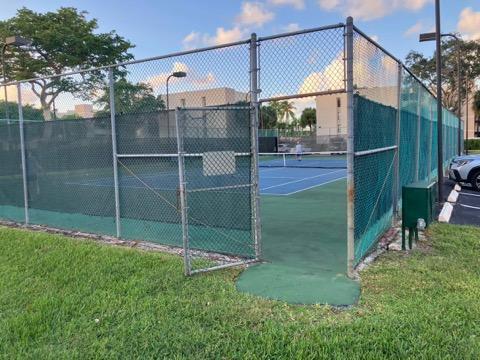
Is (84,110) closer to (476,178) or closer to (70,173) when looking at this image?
(70,173)

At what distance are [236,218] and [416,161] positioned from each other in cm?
582

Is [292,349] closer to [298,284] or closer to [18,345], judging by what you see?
[298,284]

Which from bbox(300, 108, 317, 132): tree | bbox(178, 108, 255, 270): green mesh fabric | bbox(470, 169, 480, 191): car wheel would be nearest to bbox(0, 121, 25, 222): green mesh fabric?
bbox(178, 108, 255, 270): green mesh fabric

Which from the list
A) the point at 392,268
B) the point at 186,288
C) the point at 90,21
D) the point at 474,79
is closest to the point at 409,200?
the point at 392,268

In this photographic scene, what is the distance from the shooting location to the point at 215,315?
4.07 metres

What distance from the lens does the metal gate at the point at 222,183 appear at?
561 centimetres

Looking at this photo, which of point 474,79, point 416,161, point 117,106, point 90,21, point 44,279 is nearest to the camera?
point 44,279

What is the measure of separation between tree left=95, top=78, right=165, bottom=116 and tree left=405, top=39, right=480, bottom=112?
146 feet

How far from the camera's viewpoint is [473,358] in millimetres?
3215

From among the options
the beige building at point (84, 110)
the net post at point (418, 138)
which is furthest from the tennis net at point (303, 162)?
the beige building at point (84, 110)

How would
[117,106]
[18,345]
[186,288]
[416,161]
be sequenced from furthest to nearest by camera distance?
1. [416,161]
2. [117,106]
3. [186,288]
4. [18,345]

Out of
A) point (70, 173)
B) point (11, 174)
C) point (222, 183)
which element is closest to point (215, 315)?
point (222, 183)

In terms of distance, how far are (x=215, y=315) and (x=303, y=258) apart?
7.29ft

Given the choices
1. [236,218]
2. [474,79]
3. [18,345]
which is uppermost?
[474,79]
